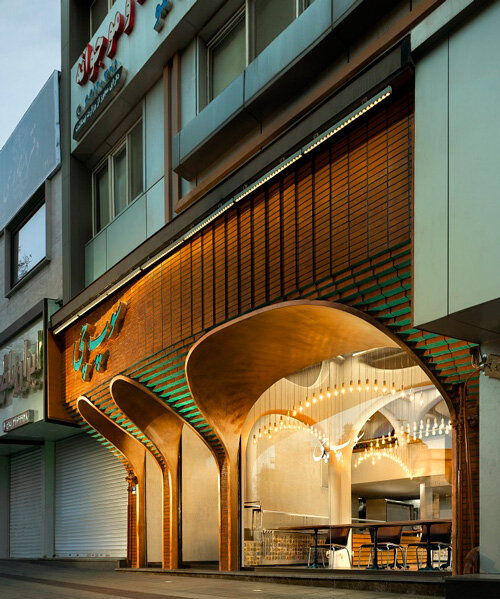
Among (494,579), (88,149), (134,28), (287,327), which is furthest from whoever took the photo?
(88,149)

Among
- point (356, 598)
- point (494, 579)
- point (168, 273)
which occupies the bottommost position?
point (356, 598)

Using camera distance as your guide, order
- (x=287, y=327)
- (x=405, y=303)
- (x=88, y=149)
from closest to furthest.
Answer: (x=405, y=303) < (x=287, y=327) < (x=88, y=149)

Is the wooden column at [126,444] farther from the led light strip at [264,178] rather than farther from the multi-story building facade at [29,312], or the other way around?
the led light strip at [264,178]

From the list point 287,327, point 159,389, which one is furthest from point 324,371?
point 287,327

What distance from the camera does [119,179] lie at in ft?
61.4

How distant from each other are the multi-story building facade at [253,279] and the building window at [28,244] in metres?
2.59

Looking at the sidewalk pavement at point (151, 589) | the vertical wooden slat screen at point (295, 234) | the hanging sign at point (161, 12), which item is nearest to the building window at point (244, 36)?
the hanging sign at point (161, 12)

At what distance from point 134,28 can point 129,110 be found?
5.55ft

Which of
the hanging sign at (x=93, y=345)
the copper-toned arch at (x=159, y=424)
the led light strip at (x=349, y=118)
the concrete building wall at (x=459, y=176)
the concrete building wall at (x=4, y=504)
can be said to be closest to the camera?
the concrete building wall at (x=459, y=176)

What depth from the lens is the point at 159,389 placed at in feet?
48.2

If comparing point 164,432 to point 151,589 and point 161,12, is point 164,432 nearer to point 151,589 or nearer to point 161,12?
point 151,589

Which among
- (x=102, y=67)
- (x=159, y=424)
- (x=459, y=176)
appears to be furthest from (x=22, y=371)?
(x=459, y=176)

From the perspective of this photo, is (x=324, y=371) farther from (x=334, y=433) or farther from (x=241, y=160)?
(x=241, y=160)

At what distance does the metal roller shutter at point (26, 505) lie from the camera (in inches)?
947
